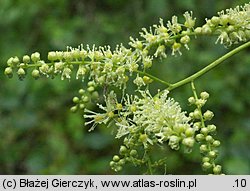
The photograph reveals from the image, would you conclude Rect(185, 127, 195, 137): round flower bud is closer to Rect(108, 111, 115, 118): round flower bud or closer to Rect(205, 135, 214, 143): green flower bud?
Rect(205, 135, 214, 143): green flower bud

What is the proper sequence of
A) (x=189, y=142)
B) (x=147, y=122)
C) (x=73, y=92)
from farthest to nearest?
(x=73, y=92) → (x=147, y=122) → (x=189, y=142)

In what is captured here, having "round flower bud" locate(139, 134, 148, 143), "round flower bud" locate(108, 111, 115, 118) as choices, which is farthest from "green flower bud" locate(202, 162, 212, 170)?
"round flower bud" locate(108, 111, 115, 118)

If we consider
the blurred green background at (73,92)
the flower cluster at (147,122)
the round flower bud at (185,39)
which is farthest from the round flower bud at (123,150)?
the blurred green background at (73,92)

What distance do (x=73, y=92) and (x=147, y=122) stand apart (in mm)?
1221

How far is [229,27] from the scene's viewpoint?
1.17 meters

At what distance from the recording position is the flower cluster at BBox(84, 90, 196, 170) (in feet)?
3.51

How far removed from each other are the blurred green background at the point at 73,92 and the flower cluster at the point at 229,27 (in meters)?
1.02

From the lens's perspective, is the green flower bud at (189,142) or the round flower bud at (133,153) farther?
the round flower bud at (133,153)

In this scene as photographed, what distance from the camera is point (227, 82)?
2373 millimetres

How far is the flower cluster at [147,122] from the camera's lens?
1070 mm

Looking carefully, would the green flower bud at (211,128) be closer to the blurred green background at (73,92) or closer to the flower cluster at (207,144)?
the flower cluster at (207,144)

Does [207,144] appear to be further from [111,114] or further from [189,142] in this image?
[111,114]

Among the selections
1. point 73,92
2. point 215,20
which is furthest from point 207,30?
point 73,92

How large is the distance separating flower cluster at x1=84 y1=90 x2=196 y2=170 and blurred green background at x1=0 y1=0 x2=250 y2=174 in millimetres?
978
